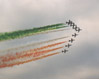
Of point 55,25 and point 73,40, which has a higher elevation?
point 55,25

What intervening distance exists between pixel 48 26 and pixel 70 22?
16720 mm

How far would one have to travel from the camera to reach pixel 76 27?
337 ft

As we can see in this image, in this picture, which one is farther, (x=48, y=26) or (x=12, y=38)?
(x=48, y=26)

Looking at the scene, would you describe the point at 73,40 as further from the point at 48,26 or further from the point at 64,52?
the point at 48,26

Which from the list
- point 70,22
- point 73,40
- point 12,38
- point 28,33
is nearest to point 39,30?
point 28,33

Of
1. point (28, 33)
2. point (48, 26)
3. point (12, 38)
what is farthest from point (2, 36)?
point (48, 26)

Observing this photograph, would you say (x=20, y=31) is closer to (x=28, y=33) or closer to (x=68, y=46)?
(x=28, y=33)

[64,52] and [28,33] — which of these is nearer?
[28,33]

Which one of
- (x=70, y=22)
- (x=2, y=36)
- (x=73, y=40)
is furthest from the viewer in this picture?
(x=73, y=40)

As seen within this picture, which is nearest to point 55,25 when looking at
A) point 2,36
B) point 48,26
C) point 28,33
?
point 48,26

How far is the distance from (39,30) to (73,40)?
90.6 feet

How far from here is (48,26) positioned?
8306cm

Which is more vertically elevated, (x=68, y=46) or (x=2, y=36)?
(x=2, y=36)

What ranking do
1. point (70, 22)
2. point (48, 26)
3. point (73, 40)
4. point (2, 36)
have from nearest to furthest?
point (2, 36)
point (48, 26)
point (70, 22)
point (73, 40)
